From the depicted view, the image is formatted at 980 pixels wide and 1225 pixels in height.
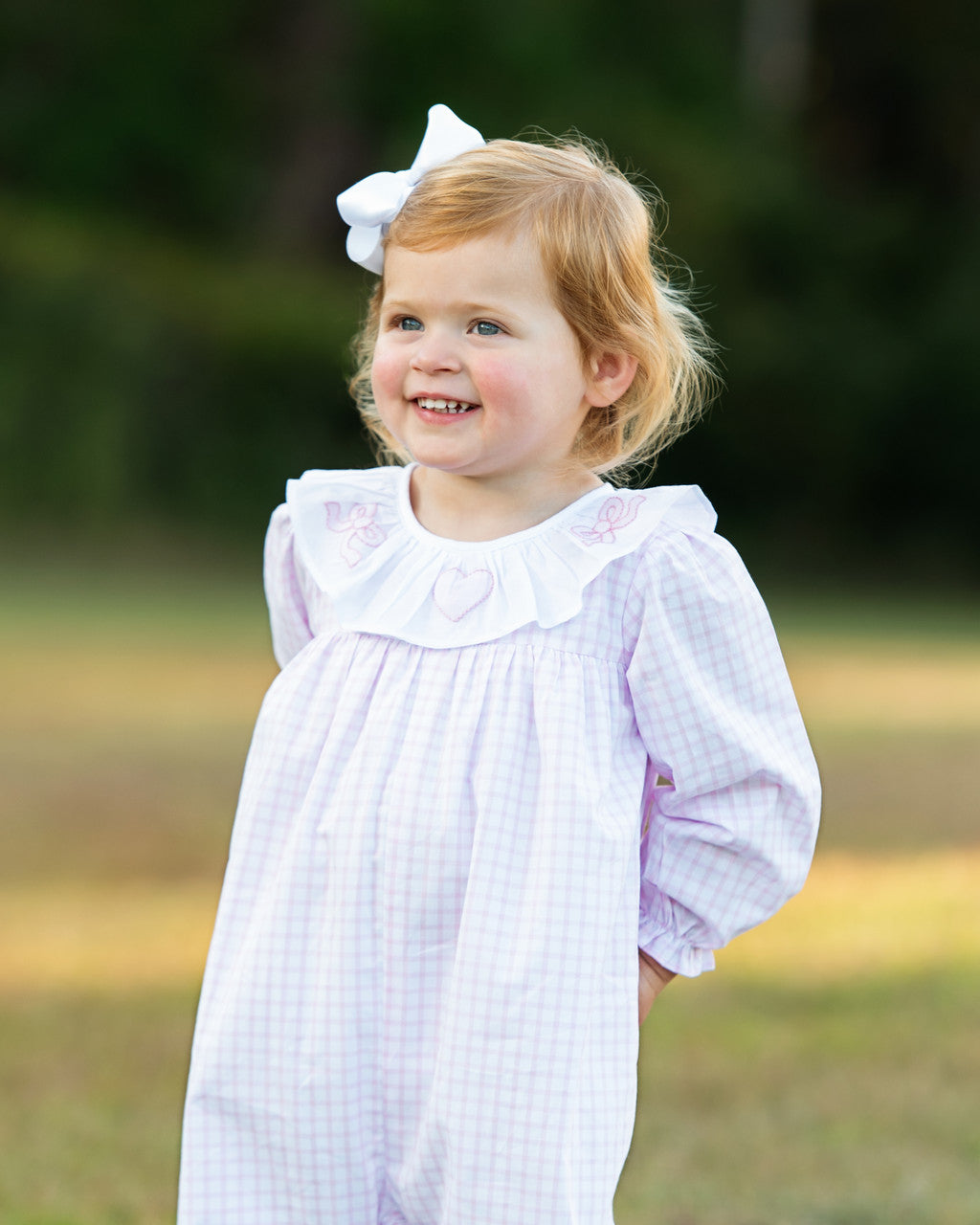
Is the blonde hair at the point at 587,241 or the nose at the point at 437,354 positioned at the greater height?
the blonde hair at the point at 587,241

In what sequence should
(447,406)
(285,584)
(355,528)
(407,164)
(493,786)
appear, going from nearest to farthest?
(493,786)
(447,406)
(355,528)
(285,584)
(407,164)

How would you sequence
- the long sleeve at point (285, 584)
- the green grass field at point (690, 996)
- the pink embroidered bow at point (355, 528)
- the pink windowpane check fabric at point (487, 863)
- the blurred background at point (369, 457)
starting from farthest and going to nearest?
1. the blurred background at point (369, 457)
2. the green grass field at point (690, 996)
3. the long sleeve at point (285, 584)
4. the pink embroidered bow at point (355, 528)
5. the pink windowpane check fabric at point (487, 863)

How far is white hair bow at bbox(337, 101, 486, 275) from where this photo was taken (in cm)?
182

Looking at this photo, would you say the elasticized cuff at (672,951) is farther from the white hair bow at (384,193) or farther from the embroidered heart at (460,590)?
the white hair bow at (384,193)

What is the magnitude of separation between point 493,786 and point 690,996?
233cm

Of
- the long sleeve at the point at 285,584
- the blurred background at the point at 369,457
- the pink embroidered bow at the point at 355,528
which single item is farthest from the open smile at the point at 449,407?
the blurred background at the point at 369,457

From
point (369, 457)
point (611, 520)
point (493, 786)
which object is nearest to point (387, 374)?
point (611, 520)

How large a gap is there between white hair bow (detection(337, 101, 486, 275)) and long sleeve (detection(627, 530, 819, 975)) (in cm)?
47

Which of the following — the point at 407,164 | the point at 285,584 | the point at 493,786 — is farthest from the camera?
the point at 407,164

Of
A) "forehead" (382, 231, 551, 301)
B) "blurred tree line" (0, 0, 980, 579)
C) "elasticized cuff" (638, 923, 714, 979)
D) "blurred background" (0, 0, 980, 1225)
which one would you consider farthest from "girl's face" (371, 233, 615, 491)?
"blurred tree line" (0, 0, 980, 579)

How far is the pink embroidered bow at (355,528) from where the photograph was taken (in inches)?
75.8

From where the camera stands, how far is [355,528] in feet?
6.40

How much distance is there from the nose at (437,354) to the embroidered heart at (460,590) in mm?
224

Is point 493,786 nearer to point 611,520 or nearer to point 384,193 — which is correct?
point 611,520
